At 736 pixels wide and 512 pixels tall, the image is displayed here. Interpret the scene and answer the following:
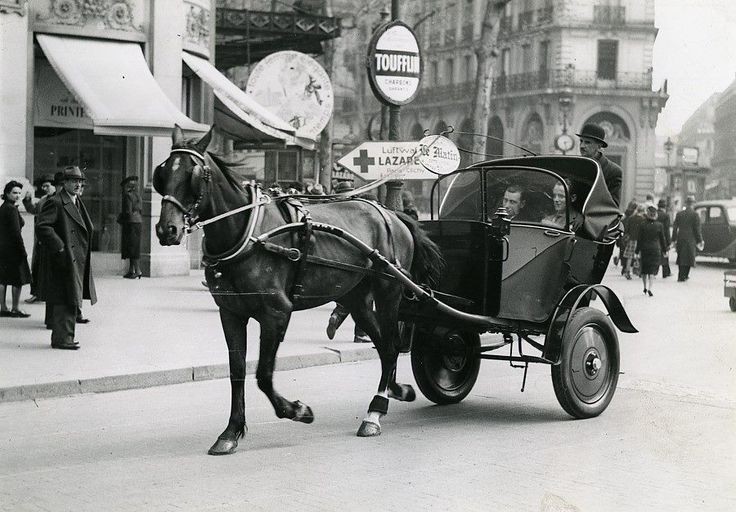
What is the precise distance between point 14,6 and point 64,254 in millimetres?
8038

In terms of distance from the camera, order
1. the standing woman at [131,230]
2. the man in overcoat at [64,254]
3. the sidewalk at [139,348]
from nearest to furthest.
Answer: the sidewalk at [139,348] → the man in overcoat at [64,254] → the standing woman at [131,230]

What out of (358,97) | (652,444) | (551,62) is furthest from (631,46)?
(652,444)

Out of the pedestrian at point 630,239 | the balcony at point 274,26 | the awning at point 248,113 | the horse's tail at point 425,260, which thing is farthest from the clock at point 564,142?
the horse's tail at point 425,260

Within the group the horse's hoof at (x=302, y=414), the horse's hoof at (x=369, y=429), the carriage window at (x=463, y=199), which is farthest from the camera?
the carriage window at (x=463, y=199)

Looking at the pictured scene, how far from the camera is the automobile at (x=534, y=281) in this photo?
7602 millimetres

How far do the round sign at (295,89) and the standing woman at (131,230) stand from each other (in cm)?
358

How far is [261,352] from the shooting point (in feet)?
22.0

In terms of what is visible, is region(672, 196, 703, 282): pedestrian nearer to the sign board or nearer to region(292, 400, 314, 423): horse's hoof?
the sign board

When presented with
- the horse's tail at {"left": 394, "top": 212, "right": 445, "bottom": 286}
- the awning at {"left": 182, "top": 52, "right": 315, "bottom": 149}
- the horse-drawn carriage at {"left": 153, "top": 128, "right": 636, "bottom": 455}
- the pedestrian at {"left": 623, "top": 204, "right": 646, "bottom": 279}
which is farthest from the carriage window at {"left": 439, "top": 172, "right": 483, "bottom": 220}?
the pedestrian at {"left": 623, "top": 204, "right": 646, "bottom": 279}

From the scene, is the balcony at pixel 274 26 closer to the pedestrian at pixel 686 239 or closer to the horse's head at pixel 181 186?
the pedestrian at pixel 686 239

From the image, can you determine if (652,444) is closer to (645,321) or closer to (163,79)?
(645,321)

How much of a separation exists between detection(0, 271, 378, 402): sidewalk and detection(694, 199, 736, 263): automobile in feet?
60.2

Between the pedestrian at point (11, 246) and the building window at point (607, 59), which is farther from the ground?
the building window at point (607, 59)

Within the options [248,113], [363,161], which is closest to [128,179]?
[248,113]
